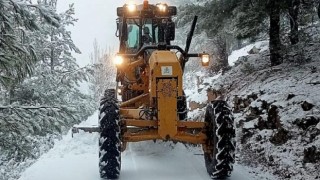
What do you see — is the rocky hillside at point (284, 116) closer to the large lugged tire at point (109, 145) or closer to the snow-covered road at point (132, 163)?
the snow-covered road at point (132, 163)

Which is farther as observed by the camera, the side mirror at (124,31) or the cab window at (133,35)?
the cab window at (133,35)

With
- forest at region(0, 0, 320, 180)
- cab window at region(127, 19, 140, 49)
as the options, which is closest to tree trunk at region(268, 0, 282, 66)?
forest at region(0, 0, 320, 180)

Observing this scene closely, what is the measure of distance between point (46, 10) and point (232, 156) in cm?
426

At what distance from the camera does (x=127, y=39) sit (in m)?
9.62

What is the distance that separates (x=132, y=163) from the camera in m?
8.33

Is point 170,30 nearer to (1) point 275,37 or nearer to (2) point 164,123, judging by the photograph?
(2) point 164,123

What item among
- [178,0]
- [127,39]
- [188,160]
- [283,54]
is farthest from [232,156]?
[178,0]

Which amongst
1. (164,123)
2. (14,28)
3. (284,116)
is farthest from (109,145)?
(284,116)

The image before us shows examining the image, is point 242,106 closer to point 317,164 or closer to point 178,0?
point 317,164

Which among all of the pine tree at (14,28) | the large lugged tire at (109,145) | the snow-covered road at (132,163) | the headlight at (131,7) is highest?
the headlight at (131,7)

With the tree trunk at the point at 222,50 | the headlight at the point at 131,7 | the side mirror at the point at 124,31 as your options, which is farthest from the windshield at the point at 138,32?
the tree trunk at the point at 222,50

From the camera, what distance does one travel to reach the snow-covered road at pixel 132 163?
24.6 feet

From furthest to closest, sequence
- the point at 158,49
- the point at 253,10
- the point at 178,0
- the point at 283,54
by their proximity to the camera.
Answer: the point at 178,0 < the point at 283,54 < the point at 253,10 < the point at 158,49

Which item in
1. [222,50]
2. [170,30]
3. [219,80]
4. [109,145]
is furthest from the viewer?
[222,50]
